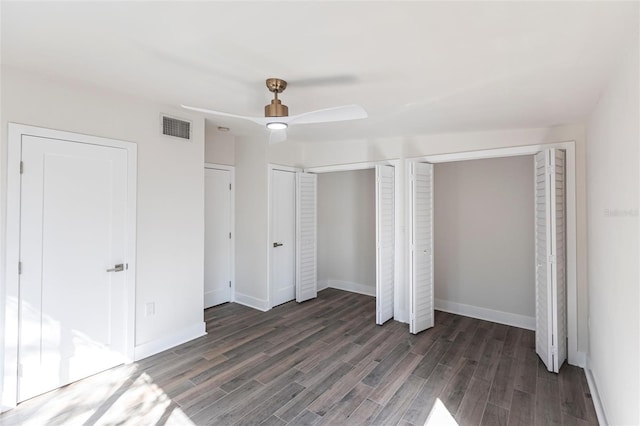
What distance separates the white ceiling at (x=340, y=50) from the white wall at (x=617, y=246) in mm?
267

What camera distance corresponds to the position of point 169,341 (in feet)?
10.3

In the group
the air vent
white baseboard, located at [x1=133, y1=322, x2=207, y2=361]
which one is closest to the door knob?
white baseboard, located at [x1=133, y1=322, x2=207, y2=361]

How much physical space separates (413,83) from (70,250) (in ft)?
9.78

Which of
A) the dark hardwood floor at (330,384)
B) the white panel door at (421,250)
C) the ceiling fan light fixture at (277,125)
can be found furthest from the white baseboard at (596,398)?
the ceiling fan light fixture at (277,125)

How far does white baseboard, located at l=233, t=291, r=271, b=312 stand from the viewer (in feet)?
14.1

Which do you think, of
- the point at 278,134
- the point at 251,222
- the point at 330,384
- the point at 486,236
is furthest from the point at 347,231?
the point at 278,134

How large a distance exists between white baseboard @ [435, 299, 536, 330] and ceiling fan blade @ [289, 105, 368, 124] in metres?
3.39

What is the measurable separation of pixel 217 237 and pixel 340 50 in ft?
11.1

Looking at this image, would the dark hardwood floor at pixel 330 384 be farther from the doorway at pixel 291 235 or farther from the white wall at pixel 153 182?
the doorway at pixel 291 235

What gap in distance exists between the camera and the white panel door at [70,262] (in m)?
2.30

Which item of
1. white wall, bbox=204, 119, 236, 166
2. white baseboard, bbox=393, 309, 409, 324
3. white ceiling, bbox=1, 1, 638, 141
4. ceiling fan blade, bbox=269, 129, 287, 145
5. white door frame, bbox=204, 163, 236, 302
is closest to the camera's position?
white ceiling, bbox=1, 1, 638, 141

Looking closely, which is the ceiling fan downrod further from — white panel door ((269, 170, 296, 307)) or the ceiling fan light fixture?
white panel door ((269, 170, 296, 307))

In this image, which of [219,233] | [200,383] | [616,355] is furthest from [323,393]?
[219,233]

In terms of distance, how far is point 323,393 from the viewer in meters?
2.46
